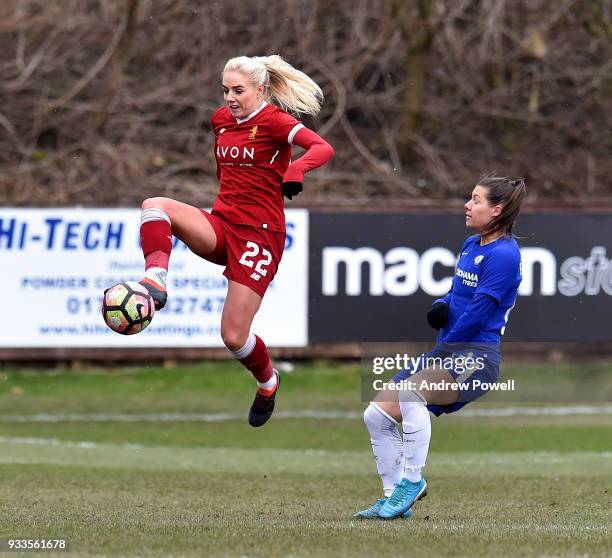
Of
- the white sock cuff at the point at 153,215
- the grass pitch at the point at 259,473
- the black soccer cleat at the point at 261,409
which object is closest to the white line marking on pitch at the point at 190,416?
the grass pitch at the point at 259,473

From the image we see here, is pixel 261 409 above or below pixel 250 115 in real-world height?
below

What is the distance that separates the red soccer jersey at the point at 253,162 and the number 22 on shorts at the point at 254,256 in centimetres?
13

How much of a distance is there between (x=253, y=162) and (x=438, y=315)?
4.78ft

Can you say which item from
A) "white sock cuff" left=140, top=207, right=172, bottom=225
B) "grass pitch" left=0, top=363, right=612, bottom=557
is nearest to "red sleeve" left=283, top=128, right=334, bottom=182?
"white sock cuff" left=140, top=207, right=172, bottom=225

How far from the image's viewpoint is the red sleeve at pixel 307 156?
668 cm

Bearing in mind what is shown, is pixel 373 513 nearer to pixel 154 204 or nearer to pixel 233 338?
pixel 233 338

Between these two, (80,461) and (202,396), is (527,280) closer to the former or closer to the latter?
(202,396)

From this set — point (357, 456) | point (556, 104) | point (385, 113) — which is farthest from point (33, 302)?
point (556, 104)

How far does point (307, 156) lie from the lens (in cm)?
686

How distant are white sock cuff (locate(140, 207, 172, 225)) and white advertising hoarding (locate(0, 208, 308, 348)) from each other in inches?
288

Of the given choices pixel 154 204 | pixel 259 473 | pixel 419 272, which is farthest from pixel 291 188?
pixel 419 272

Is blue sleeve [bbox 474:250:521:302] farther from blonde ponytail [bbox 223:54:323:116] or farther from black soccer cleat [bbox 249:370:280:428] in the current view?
black soccer cleat [bbox 249:370:280:428]

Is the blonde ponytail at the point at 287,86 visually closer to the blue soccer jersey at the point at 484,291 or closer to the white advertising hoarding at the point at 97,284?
the blue soccer jersey at the point at 484,291

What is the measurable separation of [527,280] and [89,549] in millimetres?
9488
